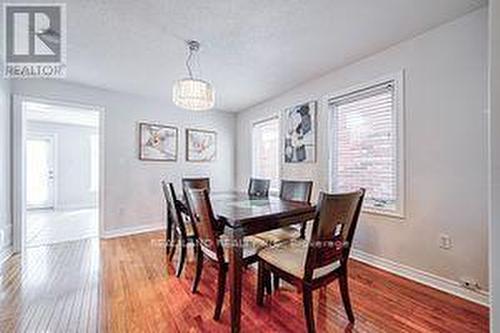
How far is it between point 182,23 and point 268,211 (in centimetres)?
172

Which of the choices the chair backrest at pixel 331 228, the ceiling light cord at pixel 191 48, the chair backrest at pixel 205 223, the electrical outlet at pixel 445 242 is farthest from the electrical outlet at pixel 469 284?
the ceiling light cord at pixel 191 48

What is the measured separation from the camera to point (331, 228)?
155 cm

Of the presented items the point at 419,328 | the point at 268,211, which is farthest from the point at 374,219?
the point at 268,211

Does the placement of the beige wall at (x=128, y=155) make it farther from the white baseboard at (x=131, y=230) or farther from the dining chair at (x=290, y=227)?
the dining chair at (x=290, y=227)

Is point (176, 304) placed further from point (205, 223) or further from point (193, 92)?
point (193, 92)

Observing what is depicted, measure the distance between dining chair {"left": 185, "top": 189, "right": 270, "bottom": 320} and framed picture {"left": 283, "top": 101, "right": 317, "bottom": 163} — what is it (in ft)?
6.22

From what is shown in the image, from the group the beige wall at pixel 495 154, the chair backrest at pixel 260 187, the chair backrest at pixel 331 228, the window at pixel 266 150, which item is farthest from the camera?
the window at pixel 266 150

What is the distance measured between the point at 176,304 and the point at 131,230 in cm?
258

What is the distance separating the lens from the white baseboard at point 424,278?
6.53 feet

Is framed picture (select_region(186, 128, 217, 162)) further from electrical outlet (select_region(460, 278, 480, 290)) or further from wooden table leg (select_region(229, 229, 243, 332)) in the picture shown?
electrical outlet (select_region(460, 278, 480, 290))

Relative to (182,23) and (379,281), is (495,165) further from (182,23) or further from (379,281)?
(182,23)

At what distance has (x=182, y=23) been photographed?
2.15 metres

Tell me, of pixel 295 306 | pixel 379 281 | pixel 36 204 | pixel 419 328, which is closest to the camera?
pixel 419 328

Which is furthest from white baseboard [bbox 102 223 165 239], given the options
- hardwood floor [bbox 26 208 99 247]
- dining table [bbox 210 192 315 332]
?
dining table [bbox 210 192 315 332]
